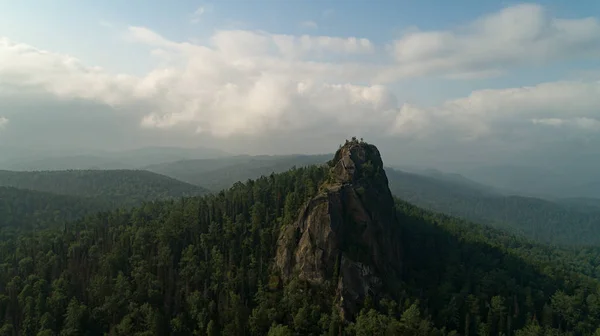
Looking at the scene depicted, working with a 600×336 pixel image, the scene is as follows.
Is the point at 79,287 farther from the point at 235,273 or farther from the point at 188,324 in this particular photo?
the point at 235,273

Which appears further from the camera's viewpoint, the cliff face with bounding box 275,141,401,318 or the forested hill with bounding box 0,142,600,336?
the cliff face with bounding box 275,141,401,318

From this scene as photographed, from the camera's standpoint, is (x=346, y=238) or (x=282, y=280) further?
(x=346, y=238)

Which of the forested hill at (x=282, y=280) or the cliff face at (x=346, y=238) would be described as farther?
the cliff face at (x=346, y=238)

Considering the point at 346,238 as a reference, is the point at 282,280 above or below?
below
